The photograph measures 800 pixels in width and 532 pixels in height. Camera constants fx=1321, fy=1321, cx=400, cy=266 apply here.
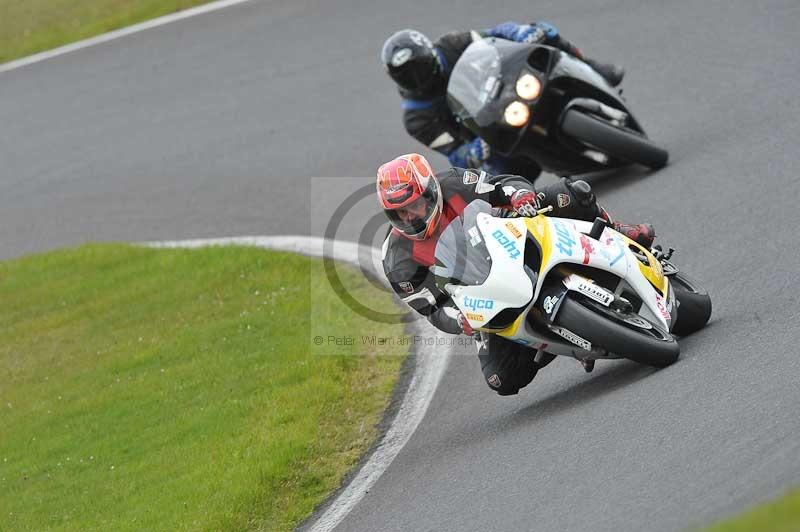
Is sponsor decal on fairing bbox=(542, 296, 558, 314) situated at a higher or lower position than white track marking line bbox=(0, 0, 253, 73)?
higher

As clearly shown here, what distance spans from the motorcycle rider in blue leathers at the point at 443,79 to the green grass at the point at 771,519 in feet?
23.3

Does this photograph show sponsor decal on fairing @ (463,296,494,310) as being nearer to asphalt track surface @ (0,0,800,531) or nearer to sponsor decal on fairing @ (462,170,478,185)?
asphalt track surface @ (0,0,800,531)

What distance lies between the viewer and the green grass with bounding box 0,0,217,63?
1936 cm

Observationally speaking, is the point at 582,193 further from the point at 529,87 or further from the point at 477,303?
the point at 529,87

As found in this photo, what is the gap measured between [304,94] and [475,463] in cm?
917

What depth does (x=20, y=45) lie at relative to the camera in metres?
19.9

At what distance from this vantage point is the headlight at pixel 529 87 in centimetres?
1084

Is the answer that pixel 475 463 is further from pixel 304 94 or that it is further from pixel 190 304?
pixel 304 94

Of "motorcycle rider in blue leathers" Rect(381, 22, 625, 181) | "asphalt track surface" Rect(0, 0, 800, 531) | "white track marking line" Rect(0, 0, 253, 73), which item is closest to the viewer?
"asphalt track surface" Rect(0, 0, 800, 531)

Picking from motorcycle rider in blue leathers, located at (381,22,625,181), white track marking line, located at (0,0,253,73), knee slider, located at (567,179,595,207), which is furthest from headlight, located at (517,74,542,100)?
white track marking line, located at (0,0,253,73)

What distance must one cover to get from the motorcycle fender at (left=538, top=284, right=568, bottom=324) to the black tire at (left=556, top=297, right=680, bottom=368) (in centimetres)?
3

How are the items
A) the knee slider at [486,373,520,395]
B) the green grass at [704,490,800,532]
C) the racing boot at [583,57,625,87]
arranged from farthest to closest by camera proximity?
the racing boot at [583,57,625,87]
the knee slider at [486,373,520,395]
the green grass at [704,490,800,532]

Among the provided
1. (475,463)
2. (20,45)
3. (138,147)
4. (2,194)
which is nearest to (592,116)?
(475,463)

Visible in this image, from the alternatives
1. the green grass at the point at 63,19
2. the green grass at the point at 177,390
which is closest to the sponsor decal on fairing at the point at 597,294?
the green grass at the point at 177,390
